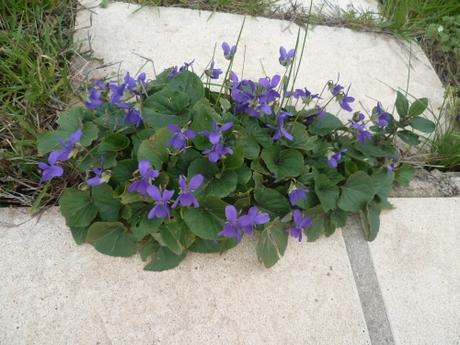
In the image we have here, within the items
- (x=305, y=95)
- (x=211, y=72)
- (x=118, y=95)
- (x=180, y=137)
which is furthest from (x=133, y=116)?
(x=305, y=95)

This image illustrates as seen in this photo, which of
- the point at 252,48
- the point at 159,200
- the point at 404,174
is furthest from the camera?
the point at 252,48

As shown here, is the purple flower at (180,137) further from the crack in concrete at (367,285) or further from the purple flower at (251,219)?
the crack in concrete at (367,285)

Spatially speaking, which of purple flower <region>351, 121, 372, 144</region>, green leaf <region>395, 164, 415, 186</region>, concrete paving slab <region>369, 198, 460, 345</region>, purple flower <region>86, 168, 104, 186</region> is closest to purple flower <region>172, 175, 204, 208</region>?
purple flower <region>86, 168, 104, 186</region>

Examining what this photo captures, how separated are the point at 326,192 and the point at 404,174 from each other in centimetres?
35

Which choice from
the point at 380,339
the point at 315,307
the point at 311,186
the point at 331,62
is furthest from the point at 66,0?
the point at 380,339

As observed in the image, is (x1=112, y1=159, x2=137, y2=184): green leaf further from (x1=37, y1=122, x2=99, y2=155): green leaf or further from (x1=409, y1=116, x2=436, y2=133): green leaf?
(x1=409, y1=116, x2=436, y2=133): green leaf

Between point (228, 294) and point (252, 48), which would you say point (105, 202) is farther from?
point (252, 48)

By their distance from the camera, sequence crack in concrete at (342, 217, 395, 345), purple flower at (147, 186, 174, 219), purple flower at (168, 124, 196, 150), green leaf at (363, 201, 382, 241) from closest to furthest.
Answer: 1. purple flower at (147, 186, 174, 219)
2. purple flower at (168, 124, 196, 150)
3. crack in concrete at (342, 217, 395, 345)
4. green leaf at (363, 201, 382, 241)

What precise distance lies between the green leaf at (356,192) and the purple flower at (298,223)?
13 cm

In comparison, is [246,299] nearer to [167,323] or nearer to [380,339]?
[167,323]

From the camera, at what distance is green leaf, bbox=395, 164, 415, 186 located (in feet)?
4.91

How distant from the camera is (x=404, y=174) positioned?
4.91 ft

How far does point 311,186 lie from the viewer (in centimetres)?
133

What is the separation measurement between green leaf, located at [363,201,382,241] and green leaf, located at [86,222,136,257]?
70cm
